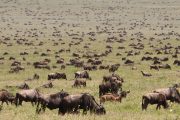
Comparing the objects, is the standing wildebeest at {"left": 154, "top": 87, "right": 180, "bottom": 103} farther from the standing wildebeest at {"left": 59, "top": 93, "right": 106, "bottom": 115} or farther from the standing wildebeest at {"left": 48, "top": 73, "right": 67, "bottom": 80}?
the standing wildebeest at {"left": 48, "top": 73, "right": 67, "bottom": 80}

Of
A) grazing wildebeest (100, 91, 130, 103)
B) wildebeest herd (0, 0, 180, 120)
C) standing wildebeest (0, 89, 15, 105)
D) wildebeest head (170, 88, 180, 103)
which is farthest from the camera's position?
grazing wildebeest (100, 91, 130, 103)

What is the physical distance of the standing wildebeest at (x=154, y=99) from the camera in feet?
68.9

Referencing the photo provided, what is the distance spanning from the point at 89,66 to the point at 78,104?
66.1 feet

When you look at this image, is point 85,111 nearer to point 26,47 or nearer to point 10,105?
point 10,105

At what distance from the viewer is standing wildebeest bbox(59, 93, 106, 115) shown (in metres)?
19.0

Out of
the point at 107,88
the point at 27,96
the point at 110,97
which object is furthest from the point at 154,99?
the point at 27,96

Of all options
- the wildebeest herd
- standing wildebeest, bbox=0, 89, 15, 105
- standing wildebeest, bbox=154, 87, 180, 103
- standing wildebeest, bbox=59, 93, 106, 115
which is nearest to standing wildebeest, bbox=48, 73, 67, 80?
the wildebeest herd

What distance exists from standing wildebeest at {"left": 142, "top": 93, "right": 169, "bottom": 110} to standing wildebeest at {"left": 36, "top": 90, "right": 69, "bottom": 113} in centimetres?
371

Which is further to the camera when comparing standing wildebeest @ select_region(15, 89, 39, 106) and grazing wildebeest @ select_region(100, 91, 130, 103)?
grazing wildebeest @ select_region(100, 91, 130, 103)

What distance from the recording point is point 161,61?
4338cm

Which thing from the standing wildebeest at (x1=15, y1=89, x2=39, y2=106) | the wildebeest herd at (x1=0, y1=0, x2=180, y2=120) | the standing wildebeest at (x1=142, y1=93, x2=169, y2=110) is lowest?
the wildebeest herd at (x1=0, y1=0, x2=180, y2=120)

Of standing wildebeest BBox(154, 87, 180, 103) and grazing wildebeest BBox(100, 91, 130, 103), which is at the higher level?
standing wildebeest BBox(154, 87, 180, 103)

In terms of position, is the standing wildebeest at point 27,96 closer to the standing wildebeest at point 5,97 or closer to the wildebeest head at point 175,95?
the standing wildebeest at point 5,97

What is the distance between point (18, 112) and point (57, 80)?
12768mm
